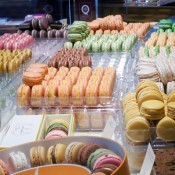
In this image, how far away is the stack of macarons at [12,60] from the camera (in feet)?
8.23

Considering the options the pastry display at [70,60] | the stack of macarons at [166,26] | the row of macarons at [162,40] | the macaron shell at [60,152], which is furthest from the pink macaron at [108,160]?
the stack of macarons at [166,26]

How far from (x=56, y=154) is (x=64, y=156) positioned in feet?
0.08

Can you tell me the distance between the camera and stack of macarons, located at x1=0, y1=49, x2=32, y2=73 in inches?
98.7

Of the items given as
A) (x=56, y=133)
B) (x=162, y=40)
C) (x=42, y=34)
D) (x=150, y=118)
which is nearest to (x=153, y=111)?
(x=150, y=118)

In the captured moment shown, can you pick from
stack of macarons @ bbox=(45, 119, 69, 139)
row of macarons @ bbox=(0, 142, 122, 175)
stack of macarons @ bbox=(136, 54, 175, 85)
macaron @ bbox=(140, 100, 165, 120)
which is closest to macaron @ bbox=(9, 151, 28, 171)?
row of macarons @ bbox=(0, 142, 122, 175)

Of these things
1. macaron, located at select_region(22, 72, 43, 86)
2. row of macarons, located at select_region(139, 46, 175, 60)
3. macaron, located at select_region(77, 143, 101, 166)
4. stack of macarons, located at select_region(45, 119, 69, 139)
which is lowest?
stack of macarons, located at select_region(45, 119, 69, 139)

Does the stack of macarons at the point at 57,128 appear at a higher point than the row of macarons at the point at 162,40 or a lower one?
lower

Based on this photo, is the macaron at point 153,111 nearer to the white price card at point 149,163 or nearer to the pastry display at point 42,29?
the white price card at point 149,163

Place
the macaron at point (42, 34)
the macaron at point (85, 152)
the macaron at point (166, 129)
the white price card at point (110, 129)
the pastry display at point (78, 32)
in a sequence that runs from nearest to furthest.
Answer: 1. the macaron at point (85, 152)
2. the macaron at point (166, 129)
3. the white price card at point (110, 129)
4. the pastry display at point (78, 32)
5. the macaron at point (42, 34)

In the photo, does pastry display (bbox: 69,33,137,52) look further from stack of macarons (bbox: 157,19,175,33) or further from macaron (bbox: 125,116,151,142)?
macaron (bbox: 125,116,151,142)

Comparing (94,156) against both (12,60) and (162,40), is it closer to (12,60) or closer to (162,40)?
(12,60)

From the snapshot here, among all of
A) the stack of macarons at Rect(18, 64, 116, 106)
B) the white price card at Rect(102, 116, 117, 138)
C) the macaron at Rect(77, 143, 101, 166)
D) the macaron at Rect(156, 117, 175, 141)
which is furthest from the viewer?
the stack of macarons at Rect(18, 64, 116, 106)

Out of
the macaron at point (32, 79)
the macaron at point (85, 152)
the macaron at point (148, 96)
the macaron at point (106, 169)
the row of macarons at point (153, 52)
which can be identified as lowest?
the macaron at point (32, 79)

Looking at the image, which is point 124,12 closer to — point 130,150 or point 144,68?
point 144,68
